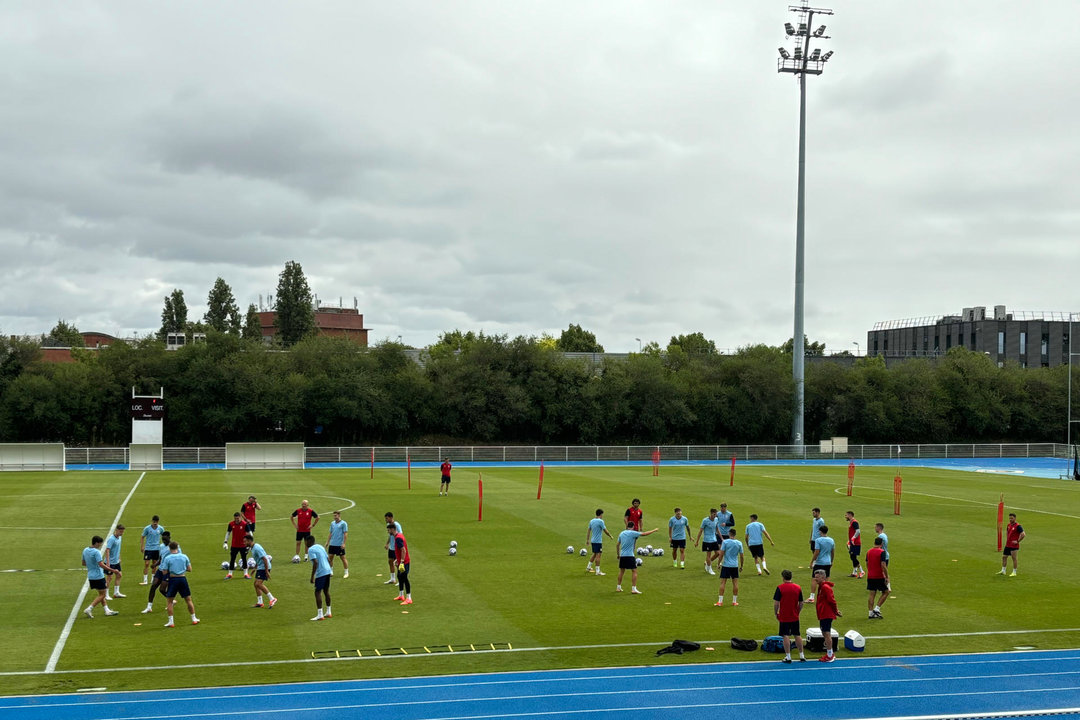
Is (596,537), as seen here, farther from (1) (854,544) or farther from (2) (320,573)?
(2) (320,573)

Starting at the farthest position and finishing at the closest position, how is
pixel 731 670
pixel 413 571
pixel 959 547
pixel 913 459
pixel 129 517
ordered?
pixel 913 459
pixel 129 517
pixel 959 547
pixel 413 571
pixel 731 670

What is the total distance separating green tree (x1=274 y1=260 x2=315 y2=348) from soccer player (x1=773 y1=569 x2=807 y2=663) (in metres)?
99.8

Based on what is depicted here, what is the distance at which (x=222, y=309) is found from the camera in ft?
395

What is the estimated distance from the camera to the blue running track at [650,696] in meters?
15.0

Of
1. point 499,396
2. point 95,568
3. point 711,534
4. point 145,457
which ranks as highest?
point 499,396

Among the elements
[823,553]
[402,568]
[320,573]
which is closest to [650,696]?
[320,573]

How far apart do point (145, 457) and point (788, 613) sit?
5614 centimetres

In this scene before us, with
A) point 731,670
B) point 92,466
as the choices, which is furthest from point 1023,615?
point 92,466

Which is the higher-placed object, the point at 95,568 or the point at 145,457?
the point at 95,568

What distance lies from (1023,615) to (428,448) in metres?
55.5

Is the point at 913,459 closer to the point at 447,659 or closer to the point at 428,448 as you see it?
the point at 428,448

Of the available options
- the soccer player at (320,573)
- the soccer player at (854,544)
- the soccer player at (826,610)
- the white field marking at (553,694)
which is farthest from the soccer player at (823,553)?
the soccer player at (320,573)

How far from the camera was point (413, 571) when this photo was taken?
26.8 meters

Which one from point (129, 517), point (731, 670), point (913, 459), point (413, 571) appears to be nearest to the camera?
point (731, 670)
